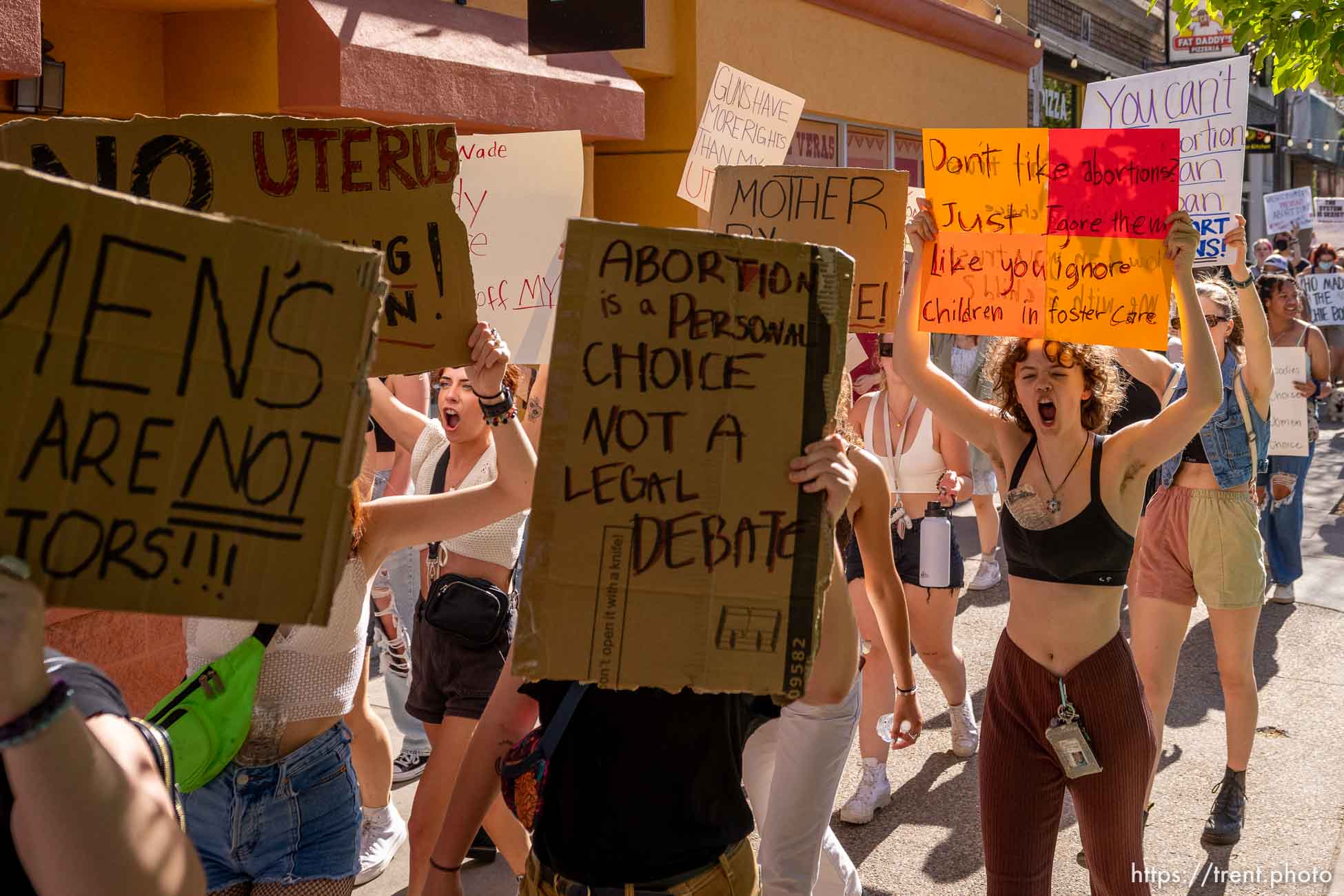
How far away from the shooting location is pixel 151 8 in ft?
22.1

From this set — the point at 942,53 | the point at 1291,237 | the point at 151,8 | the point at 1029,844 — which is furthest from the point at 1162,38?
the point at 1029,844

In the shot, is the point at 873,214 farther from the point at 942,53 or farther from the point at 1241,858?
the point at 942,53

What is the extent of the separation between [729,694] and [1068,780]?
60.7 inches

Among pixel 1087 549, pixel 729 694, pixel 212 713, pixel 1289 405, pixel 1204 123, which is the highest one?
pixel 1204 123

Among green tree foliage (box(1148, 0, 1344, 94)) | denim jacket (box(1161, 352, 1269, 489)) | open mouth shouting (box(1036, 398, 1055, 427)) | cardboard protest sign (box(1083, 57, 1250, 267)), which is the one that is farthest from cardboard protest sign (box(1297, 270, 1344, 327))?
open mouth shouting (box(1036, 398, 1055, 427))

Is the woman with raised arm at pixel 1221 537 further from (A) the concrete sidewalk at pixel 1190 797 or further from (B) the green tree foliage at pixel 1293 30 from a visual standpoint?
(B) the green tree foliage at pixel 1293 30

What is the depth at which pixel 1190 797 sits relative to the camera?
5.37 metres

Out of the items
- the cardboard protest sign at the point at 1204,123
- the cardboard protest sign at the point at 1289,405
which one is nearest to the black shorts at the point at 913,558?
the cardboard protest sign at the point at 1204,123

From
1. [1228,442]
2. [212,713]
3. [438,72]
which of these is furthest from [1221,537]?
[438,72]

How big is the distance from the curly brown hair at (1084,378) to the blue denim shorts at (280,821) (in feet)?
7.61

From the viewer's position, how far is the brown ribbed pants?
355 centimetres

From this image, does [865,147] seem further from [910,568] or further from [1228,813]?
[1228,813]

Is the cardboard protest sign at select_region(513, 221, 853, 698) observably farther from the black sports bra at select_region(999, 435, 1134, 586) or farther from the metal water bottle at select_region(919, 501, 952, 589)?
the metal water bottle at select_region(919, 501, 952, 589)

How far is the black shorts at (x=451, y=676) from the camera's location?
14.2 feet
